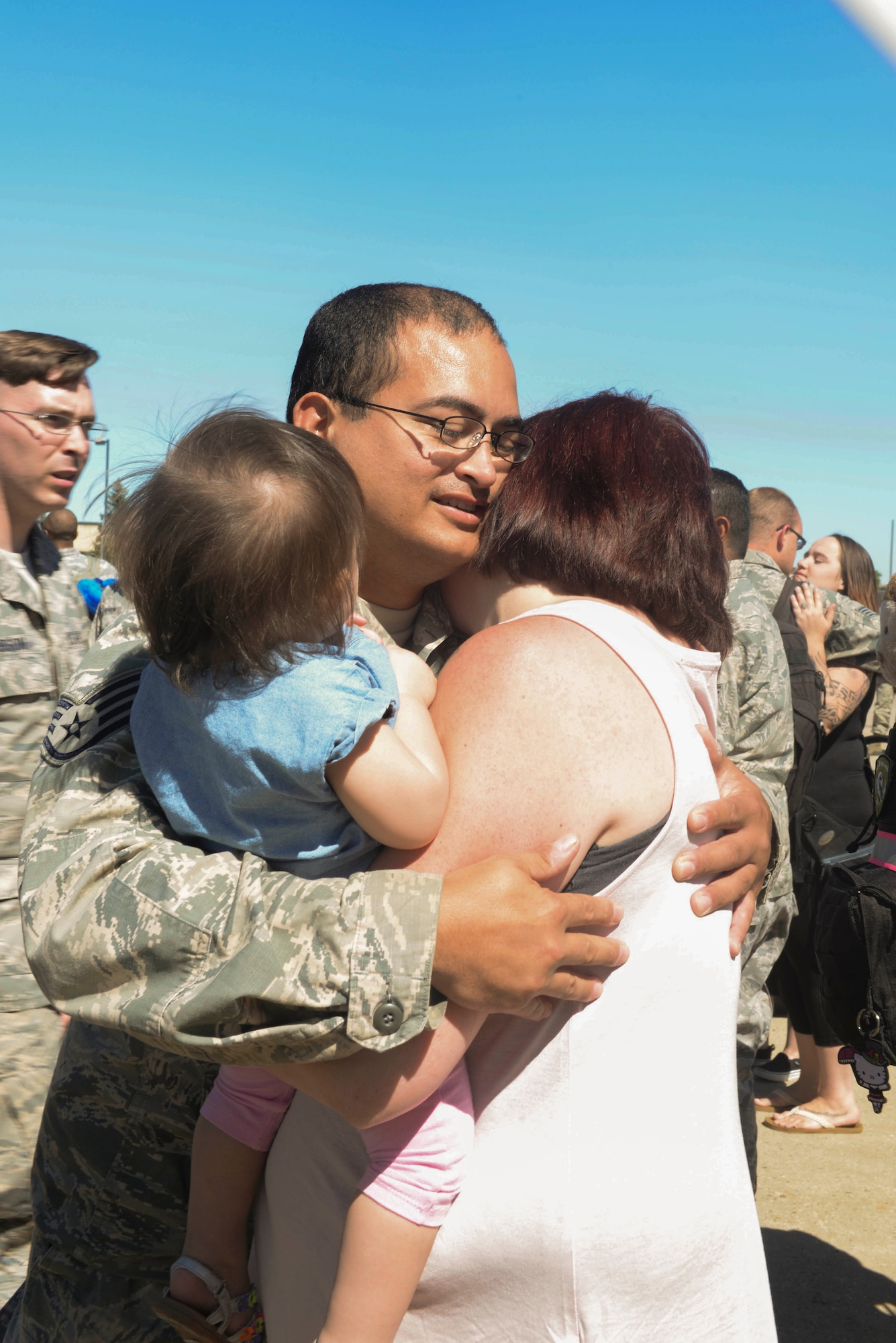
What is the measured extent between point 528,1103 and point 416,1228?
0.69ft

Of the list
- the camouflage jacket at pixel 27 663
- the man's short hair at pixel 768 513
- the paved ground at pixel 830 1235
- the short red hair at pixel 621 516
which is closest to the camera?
the short red hair at pixel 621 516

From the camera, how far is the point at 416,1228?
4.70 ft

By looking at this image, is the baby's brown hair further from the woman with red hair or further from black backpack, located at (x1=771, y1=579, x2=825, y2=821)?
black backpack, located at (x1=771, y1=579, x2=825, y2=821)

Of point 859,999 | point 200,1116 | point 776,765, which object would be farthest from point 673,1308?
Result: point 776,765

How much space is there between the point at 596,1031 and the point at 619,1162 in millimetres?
167

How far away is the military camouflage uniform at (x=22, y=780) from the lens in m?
2.87

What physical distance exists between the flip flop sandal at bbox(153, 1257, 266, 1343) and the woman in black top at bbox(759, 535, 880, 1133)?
365 cm

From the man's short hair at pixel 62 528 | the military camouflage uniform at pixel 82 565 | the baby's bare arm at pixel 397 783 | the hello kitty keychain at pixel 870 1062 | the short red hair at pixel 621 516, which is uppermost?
the short red hair at pixel 621 516

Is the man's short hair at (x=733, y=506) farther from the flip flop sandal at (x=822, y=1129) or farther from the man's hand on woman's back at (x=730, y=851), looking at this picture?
the man's hand on woman's back at (x=730, y=851)

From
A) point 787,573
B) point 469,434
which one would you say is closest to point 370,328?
point 469,434

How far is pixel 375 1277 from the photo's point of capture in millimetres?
1427

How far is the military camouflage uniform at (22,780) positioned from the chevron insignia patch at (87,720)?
4.35ft

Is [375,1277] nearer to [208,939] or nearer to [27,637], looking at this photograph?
[208,939]

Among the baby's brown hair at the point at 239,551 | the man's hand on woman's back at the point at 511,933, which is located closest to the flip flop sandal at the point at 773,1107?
the man's hand on woman's back at the point at 511,933
